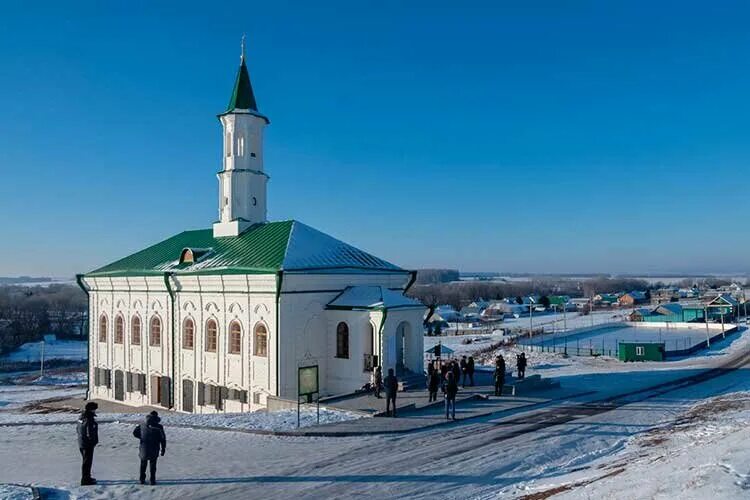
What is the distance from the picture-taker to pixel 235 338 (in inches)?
917

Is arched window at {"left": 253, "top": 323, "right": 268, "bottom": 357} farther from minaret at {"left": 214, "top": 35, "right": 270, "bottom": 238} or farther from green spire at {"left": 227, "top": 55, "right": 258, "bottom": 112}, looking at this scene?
green spire at {"left": 227, "top": 55, "right": 258, "bottom": 112}

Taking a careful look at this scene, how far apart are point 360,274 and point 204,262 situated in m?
6.42

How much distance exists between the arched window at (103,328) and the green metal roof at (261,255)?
2165 millimetres

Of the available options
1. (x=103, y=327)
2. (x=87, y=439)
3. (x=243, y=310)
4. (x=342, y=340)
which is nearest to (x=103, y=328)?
(x=103, y=327)

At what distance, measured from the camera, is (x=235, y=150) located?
28.0m

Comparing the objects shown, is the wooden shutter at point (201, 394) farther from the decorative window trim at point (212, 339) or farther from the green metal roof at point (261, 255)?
the green metal roof at point (261, 255)

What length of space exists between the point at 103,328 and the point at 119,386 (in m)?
2.97

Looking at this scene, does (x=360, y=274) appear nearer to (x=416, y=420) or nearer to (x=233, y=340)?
(x=233, y=340)

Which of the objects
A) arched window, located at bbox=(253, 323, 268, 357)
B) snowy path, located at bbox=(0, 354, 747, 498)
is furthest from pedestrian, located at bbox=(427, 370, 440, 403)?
arched window, located at bbox=(253, 323, 268, 357)

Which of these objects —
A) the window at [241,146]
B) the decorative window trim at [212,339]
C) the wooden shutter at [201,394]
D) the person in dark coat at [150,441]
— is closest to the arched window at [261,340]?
the decorative window trim at [212,339]

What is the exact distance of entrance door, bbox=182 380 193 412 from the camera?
25031 mm

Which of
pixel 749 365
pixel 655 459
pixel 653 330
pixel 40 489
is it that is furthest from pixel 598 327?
pixel 40 489

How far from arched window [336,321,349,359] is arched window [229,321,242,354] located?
3667mm

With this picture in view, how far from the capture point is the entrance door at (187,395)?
2503cm
